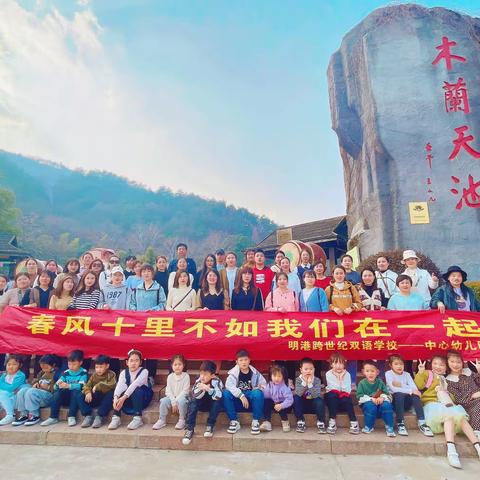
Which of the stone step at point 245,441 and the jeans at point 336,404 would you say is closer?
the stone step at point 245,441

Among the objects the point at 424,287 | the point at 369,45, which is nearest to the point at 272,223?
the point at 369,45

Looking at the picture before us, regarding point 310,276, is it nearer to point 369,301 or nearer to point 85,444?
point 369,301

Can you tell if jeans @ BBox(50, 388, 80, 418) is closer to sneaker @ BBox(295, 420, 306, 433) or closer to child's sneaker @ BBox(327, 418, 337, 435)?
sneaker @ BBox(295, 420, 306, 433)

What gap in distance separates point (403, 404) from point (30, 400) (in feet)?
15.4

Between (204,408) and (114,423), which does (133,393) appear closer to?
(114,423)

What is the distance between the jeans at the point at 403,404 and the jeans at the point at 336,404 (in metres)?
0.53

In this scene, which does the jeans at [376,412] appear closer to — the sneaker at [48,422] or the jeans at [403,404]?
the jeans at [403,404]

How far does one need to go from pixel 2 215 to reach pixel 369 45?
109 feet

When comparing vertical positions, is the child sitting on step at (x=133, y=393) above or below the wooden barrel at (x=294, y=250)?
below

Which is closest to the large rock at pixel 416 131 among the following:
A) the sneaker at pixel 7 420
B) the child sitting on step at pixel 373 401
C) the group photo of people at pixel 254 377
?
the group photo of people at pixel 254 377

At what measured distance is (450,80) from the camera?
12.1m

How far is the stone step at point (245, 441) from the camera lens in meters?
3.95

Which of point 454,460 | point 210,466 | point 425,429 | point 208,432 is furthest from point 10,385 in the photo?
point 454,460

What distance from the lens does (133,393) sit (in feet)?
15.0
